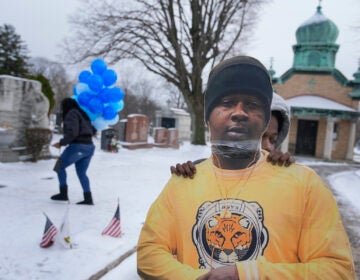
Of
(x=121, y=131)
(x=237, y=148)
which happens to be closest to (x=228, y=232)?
(x=237, y=148)

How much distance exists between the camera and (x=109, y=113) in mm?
5375

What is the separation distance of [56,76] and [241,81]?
54.1 m

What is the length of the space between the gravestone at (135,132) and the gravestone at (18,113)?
235 inches

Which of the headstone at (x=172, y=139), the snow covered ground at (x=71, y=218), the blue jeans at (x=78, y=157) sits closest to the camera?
the snow covered ground at (x=71, y=218)

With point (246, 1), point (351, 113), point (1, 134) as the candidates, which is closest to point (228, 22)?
point (246, 1)

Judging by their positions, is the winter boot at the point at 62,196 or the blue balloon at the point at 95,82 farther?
the winter boot at the point at 62,196

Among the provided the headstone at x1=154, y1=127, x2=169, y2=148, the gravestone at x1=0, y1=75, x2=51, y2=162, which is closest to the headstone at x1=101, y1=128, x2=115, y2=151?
the gravestone at x1=0, y1=75, x2=51, y2=162

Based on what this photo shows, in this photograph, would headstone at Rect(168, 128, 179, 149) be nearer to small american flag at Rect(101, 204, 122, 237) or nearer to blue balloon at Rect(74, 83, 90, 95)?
blue balloon at Rect(74, 83, 90, 95)

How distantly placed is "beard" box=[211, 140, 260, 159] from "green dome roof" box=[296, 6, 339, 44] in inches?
967

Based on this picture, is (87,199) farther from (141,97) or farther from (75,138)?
(141,97)

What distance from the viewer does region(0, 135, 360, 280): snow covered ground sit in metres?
3.05

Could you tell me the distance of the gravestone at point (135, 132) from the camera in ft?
50.7

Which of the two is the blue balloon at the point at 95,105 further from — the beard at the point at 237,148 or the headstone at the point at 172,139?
the headstone at the point at 172,139

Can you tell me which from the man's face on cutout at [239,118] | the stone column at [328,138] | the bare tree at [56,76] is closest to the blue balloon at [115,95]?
the man's face on cutout at [239,118]
